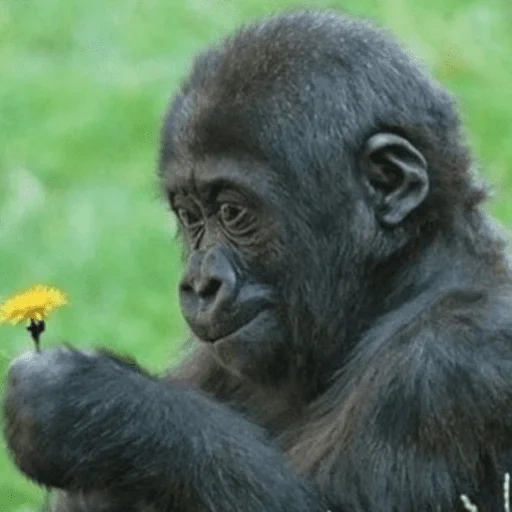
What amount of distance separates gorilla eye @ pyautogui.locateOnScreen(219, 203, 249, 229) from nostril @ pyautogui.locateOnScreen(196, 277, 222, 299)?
24 cm

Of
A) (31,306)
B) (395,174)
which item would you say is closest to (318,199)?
(395,174)

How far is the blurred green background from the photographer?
527 inches

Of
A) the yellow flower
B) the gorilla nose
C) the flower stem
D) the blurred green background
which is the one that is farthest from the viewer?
the blurred green background

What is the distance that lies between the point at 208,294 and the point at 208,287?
0.09 ft

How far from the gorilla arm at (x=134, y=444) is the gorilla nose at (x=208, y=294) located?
0.25 metres

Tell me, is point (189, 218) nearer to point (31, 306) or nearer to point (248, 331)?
point (248, 331)

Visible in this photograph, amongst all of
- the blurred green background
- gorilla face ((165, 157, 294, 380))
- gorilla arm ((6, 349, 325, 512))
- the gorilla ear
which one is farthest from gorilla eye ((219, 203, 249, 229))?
the blurred green background

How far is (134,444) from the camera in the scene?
8.95m

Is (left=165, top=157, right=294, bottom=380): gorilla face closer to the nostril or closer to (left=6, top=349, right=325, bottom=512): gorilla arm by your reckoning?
the nostril

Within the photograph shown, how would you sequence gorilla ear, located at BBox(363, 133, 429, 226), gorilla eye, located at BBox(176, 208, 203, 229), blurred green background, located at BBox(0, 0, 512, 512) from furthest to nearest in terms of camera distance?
blurred green background, located at BBox(0, 0, 512, 512), gorilla eye, located at BBox(176, 208, 203, 229), gorilla ear, located at BBox(363, 133, 429, 226)

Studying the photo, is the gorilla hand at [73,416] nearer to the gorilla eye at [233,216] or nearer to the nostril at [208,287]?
the nostril at [208,287]

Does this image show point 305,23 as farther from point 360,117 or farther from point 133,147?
point 133,147

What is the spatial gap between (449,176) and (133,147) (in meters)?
5.48

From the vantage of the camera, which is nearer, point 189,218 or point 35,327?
point 35,327
